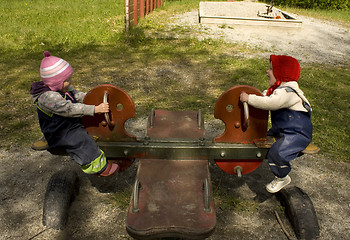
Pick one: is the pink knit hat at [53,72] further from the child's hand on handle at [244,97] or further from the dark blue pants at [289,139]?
the dark blue pants at [289,139]

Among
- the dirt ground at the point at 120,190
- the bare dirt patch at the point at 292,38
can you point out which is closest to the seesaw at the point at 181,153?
the dirt ground at the point at 120,190

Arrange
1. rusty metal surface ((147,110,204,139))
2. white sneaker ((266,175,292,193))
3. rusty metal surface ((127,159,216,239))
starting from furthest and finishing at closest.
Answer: rusty metal surface ((147,110,204,139))
white sneaker ((266,175,292,193))
rusty metal surface ((127,159,216,239))

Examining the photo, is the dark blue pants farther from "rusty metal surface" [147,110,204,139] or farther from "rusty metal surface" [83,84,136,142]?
"rusty metal surface" [83,84,136,142]

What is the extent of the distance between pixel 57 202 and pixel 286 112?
6.67 ft

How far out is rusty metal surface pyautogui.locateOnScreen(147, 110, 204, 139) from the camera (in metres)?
2.90

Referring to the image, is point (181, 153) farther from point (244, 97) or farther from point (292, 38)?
point (292, 38)

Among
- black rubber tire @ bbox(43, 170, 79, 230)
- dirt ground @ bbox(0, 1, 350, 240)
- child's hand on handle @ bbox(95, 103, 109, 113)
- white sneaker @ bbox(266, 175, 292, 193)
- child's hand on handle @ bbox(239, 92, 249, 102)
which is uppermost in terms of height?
child's hand on handle @ bbox(239, 92, 249, 102)

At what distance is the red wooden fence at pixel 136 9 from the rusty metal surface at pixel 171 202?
668 cm

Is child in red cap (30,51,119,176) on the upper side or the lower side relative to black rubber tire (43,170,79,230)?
upper

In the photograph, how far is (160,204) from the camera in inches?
86.3

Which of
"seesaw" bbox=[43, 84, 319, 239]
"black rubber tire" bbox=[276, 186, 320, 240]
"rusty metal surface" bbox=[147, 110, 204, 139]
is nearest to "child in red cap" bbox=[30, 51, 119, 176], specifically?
"seesaw" bbox=[43, 84, 319, 239]

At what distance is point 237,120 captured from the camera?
2.61m

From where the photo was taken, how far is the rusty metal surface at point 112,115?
2525mm

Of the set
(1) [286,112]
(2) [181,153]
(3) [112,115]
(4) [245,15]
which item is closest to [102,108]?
(3) [112,115]
